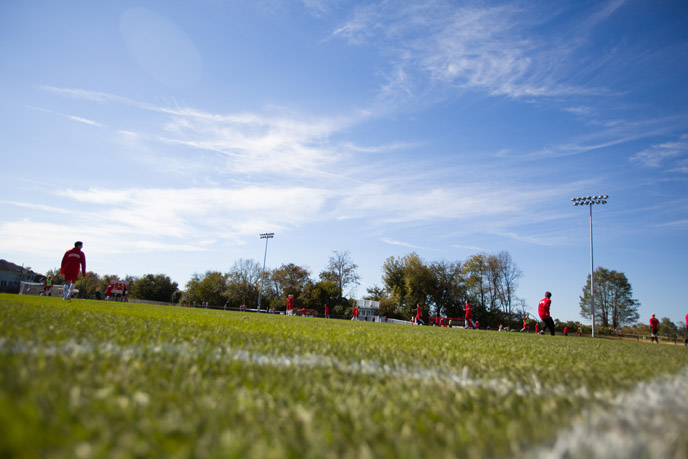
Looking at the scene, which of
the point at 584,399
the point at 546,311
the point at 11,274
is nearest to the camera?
the point at 584,399

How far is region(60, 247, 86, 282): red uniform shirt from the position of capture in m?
12.6

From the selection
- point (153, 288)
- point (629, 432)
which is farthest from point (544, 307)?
point (153, 288)

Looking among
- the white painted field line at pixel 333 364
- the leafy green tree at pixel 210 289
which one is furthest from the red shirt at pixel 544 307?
the leafy green tree at pixel 210 289

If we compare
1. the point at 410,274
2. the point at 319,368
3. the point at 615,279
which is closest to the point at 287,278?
the point at 410,274

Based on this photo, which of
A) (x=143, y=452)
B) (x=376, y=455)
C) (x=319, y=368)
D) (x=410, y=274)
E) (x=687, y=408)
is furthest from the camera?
(x=410, y=274)

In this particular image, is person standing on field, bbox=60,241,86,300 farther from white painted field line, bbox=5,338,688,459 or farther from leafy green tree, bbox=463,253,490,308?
leafy green tree, bbox=463,253,490,308

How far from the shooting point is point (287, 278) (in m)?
73.4

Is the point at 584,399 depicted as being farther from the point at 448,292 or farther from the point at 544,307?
the point at 448,292

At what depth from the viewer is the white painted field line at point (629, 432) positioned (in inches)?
44.5

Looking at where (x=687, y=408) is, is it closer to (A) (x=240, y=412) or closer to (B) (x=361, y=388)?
(B) (x=361, y=388)

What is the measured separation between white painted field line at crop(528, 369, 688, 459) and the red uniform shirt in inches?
573

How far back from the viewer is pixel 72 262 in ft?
41.9

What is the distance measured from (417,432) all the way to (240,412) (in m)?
0.62

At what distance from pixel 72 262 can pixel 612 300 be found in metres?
72.3
